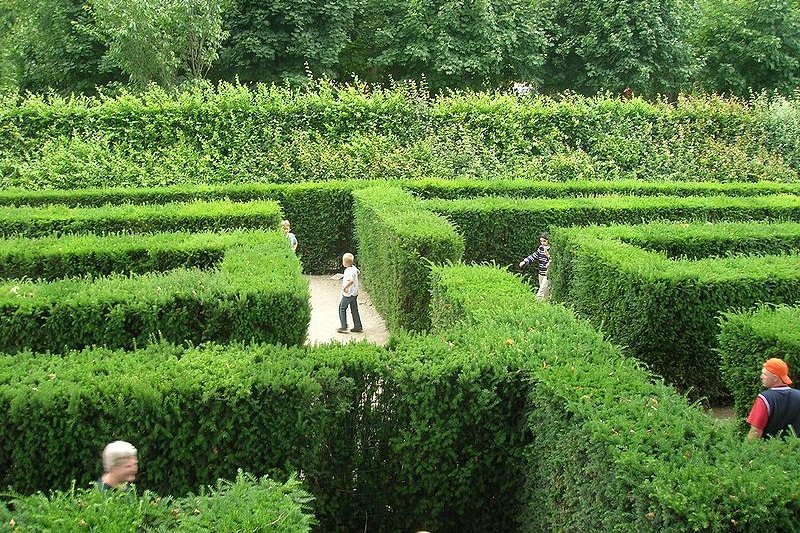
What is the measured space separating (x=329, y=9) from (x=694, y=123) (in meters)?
13.3

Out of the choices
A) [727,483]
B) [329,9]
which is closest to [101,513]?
[727,483]

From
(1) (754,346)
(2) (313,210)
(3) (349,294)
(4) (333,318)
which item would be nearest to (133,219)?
(4) (333,318)

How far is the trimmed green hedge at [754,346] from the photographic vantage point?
7.04 meters

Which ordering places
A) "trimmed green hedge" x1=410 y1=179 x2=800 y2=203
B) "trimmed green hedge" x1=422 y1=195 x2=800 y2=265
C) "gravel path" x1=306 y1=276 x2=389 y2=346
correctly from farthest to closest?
"trimmed green hedge" x1=410 y1=179 x2=800 y2=203, "trimmed green hedge" x1=422 y1=195 x2=800 y2=265, "gravel path" x1=306 y1=276 x2=389 y2=346

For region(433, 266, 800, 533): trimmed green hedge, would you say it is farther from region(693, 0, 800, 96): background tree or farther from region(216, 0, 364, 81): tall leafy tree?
region(693, 0, 800, 96): background tree

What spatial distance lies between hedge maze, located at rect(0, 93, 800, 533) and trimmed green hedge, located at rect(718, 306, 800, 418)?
2 centimetres

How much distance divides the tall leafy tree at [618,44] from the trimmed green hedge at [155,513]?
26530 mm

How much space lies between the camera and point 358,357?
636cm

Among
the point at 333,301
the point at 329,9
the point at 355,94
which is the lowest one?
the point at 333,301

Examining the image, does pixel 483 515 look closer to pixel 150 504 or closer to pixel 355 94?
pixel 150 504

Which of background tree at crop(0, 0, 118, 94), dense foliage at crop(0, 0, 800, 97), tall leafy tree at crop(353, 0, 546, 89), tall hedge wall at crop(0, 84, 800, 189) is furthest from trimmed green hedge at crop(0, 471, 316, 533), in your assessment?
background tree at crop(0, 0, 118, 94)

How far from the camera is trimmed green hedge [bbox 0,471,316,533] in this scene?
3.95 meters

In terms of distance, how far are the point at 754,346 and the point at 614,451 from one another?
3502mm

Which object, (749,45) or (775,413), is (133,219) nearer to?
(775,413)
